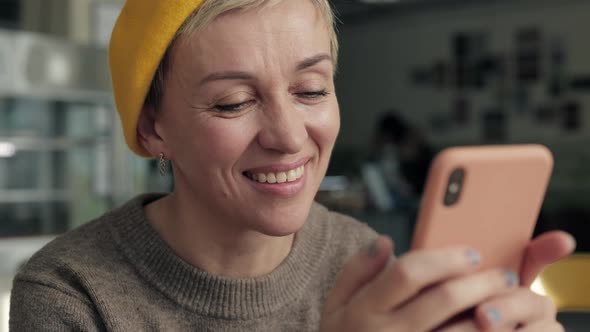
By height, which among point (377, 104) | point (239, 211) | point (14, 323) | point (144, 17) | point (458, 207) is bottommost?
point (377, 104)

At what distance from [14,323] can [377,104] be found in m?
7.21

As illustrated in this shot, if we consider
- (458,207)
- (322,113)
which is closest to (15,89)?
(322,113)

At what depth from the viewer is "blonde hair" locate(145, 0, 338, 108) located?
2.75 ft

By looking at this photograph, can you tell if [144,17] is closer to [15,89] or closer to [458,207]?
[458,207]

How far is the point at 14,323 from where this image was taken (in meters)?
0.99

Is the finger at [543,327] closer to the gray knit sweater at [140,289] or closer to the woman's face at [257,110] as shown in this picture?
the woman's face at [257,110]

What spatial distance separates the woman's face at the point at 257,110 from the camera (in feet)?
2.75

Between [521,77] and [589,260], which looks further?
[521,77]

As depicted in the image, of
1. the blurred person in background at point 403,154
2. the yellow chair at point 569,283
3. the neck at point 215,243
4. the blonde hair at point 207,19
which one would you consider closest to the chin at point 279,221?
the neck at point 215,243

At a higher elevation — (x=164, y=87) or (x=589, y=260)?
(x=164, y=87)

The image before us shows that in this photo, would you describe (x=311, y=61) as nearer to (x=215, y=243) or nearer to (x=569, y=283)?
(x=215, y=243)

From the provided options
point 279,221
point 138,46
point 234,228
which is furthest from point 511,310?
point 138,46

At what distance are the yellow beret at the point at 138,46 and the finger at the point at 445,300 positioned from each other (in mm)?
468

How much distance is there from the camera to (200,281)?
40.4 inches
